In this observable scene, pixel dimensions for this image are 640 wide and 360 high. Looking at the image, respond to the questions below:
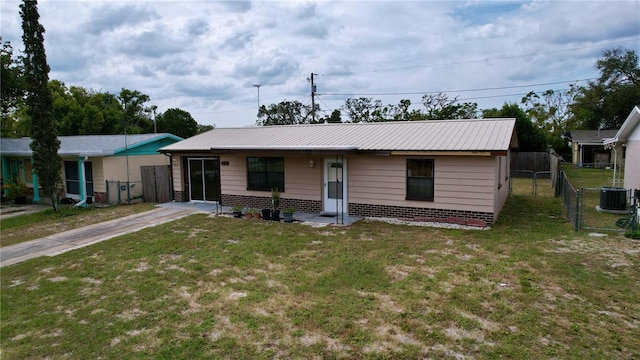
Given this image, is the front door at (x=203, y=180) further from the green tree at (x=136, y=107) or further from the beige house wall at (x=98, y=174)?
the green tree at (x=136, y=107)

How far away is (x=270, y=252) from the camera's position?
8422 millimetres

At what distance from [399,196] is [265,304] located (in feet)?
22.1

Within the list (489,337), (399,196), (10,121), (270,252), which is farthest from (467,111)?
(10,121)

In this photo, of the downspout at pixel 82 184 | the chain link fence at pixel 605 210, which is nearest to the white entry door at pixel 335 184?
the chain link fence at pixel 605 210

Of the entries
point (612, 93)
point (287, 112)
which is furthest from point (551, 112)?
point (287, 112)

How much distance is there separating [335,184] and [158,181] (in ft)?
26.4

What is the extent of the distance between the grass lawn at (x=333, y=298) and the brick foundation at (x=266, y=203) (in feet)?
10.9

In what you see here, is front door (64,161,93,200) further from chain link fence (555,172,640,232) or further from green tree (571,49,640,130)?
green tree (571,49,640,130)

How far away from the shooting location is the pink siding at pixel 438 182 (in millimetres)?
10367

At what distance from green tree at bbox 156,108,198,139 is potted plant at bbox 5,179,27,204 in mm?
21984

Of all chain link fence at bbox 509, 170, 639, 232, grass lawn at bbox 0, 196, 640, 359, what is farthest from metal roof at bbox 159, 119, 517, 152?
grass lawn at bbox 0, 196, 640, 359

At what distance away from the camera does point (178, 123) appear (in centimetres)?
4022

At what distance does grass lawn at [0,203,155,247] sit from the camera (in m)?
11.5

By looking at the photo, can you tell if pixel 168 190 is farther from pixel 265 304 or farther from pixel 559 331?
pixel 559 331
